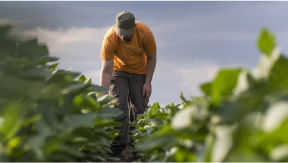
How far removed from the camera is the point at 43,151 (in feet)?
4.99

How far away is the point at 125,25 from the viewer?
6645 mm

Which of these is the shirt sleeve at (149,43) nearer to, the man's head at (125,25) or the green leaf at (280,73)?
the man's head at (125,25)

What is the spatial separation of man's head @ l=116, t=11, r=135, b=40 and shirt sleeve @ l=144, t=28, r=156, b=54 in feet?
1.15

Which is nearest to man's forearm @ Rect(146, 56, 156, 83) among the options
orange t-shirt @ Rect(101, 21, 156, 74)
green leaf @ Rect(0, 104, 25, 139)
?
orange t-shirt @ Rect(101, 21, 156, 74)

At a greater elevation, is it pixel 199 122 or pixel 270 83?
pixel 270 83

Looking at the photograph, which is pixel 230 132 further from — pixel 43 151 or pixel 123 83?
pixel 123 83

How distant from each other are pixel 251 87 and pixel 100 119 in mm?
1104

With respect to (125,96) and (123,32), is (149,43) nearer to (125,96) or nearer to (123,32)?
(123,32)

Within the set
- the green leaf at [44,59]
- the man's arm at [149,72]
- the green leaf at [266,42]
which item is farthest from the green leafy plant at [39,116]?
the man's arm at [149,72]

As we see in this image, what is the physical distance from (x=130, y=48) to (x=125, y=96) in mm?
954

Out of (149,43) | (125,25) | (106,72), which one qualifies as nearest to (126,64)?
(106,72)

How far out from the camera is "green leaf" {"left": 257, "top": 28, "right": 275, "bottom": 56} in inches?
56.2

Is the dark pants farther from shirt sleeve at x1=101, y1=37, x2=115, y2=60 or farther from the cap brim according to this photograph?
the cap brim

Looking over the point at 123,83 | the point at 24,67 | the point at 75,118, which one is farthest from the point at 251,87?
the point at 123,83
